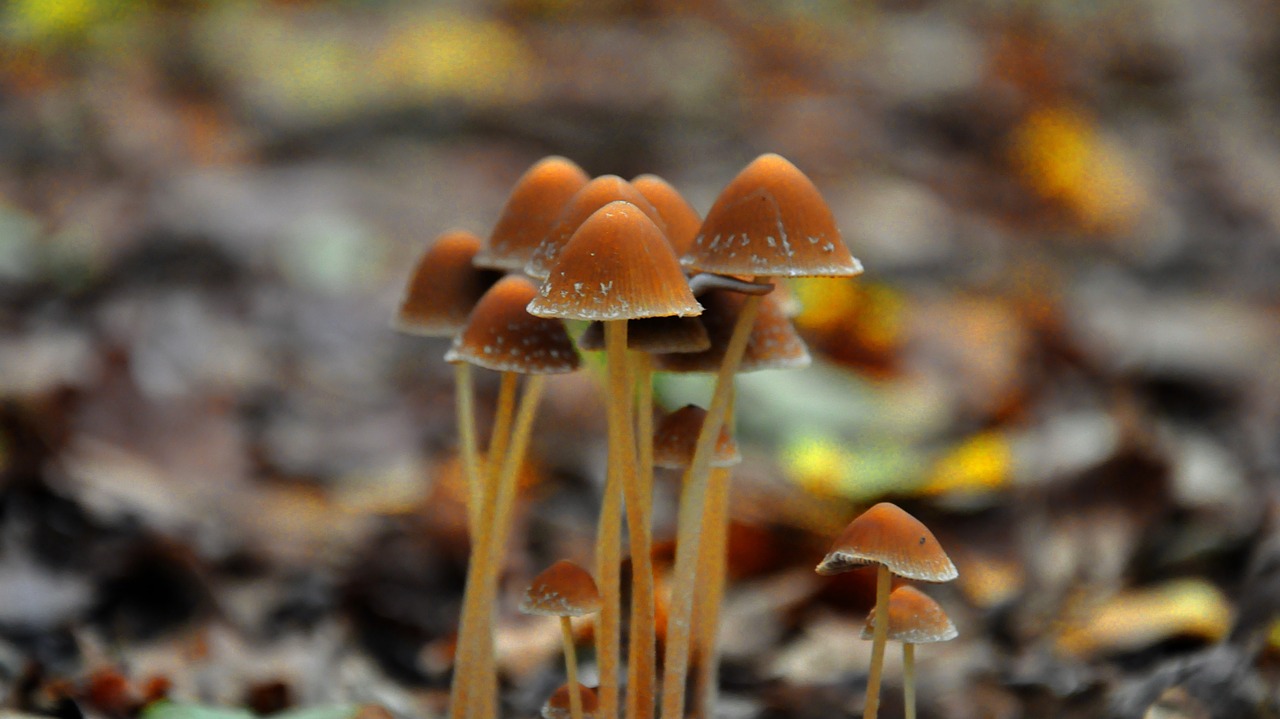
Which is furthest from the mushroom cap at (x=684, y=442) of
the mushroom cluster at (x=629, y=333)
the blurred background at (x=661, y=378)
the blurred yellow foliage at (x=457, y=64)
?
the blurred yellow foliage at (x=457, y=64)

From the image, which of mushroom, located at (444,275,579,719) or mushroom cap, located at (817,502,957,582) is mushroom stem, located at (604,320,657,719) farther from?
mushroom cap, located at (817,502,957,582)

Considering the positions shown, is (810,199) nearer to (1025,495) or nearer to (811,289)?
(1025,495)

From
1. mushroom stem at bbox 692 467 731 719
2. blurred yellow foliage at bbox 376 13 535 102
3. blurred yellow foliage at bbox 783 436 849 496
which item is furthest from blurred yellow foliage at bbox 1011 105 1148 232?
mushroom stem at bbox 692 467 731 719

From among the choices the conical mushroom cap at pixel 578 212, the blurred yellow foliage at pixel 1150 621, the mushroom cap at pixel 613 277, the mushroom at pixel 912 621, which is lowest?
the blurred yellow foliage at pixel 1150 621

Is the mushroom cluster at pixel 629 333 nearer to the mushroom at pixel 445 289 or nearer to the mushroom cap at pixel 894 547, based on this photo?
the mushroom at pixel 445 289

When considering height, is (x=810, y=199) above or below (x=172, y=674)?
above

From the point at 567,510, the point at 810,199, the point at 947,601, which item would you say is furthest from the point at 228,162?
the point at 810,199
